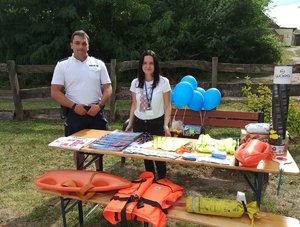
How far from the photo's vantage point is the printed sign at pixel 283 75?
9.71ft

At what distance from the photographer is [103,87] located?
426 centimetres

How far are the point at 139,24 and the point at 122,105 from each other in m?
5.21

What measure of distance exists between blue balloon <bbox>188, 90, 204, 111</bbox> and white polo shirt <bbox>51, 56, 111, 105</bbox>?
1.80 m

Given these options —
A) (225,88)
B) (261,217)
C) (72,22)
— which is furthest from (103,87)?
(72,22)

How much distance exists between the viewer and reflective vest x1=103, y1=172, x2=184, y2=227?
2.65 m

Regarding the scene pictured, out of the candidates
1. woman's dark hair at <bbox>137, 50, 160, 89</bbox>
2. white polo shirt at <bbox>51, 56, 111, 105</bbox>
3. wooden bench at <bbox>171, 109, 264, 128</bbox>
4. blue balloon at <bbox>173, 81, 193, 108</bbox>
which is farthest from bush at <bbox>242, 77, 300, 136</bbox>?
white polo shirt at <bbox>51, 56, 111, 105</bbox>

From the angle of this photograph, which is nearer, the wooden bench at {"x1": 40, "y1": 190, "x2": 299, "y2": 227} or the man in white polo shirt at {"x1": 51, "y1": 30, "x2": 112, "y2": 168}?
the wooden bench at {"x1": 40, "y1": 190, "x2": 299, "y2": 227}

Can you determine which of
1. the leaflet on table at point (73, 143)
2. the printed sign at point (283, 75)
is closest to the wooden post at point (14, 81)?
the leaflet on table at point (73, 143)

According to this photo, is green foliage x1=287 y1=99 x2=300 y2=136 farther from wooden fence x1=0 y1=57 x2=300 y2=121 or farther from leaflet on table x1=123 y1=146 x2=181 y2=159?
leaflet on table x1=123 y1=146 x2=181 y2=159

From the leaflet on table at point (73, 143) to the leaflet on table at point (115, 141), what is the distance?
109 millimetres

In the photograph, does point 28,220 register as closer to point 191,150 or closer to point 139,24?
point 191,150

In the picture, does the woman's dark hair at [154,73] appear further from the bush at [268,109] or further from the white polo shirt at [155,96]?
the bush at [268,109]

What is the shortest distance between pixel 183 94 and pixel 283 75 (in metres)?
2.20

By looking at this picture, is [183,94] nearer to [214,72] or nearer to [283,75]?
[283,75]
